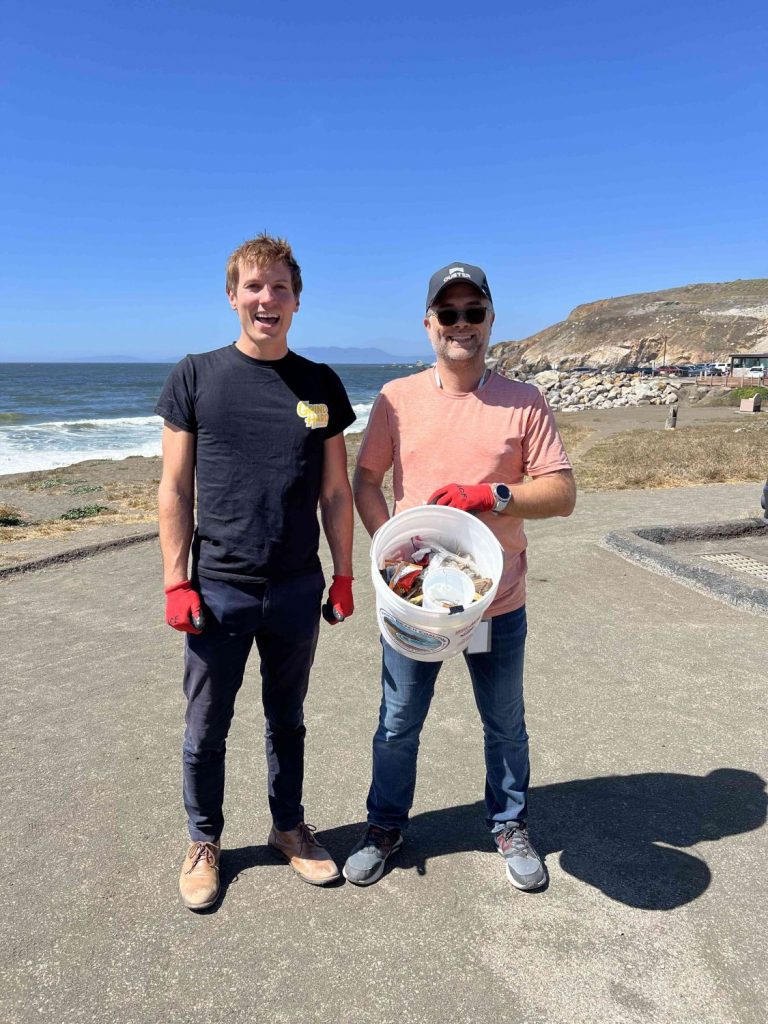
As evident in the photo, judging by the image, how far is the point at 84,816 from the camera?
302cm

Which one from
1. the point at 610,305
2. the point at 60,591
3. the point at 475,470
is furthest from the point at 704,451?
the point at 610,305

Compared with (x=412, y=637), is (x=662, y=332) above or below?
above

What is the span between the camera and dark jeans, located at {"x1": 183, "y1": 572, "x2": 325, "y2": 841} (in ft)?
8.23

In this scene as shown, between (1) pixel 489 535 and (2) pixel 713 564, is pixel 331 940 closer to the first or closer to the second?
(1) pixel 489 535

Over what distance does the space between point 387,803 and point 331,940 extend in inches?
20.9

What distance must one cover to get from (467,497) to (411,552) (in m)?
0.28

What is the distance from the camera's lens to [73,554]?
727 cm

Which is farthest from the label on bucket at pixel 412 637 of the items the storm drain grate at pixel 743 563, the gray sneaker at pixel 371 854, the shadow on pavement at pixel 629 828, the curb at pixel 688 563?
the storm drain grate at pixel 743 563

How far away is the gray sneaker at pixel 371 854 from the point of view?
2.63 metres

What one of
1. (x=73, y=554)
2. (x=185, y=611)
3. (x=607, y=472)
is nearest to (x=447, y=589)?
(x=185, y=611)

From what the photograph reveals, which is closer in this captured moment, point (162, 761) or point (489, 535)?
point (489, 535)

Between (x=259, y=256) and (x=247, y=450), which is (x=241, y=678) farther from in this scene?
(x=259, y=256)

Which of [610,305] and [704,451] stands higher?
[610,305]

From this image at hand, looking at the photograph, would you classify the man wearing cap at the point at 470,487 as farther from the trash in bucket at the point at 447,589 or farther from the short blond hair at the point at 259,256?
the short blond hair at the point at 259,256
